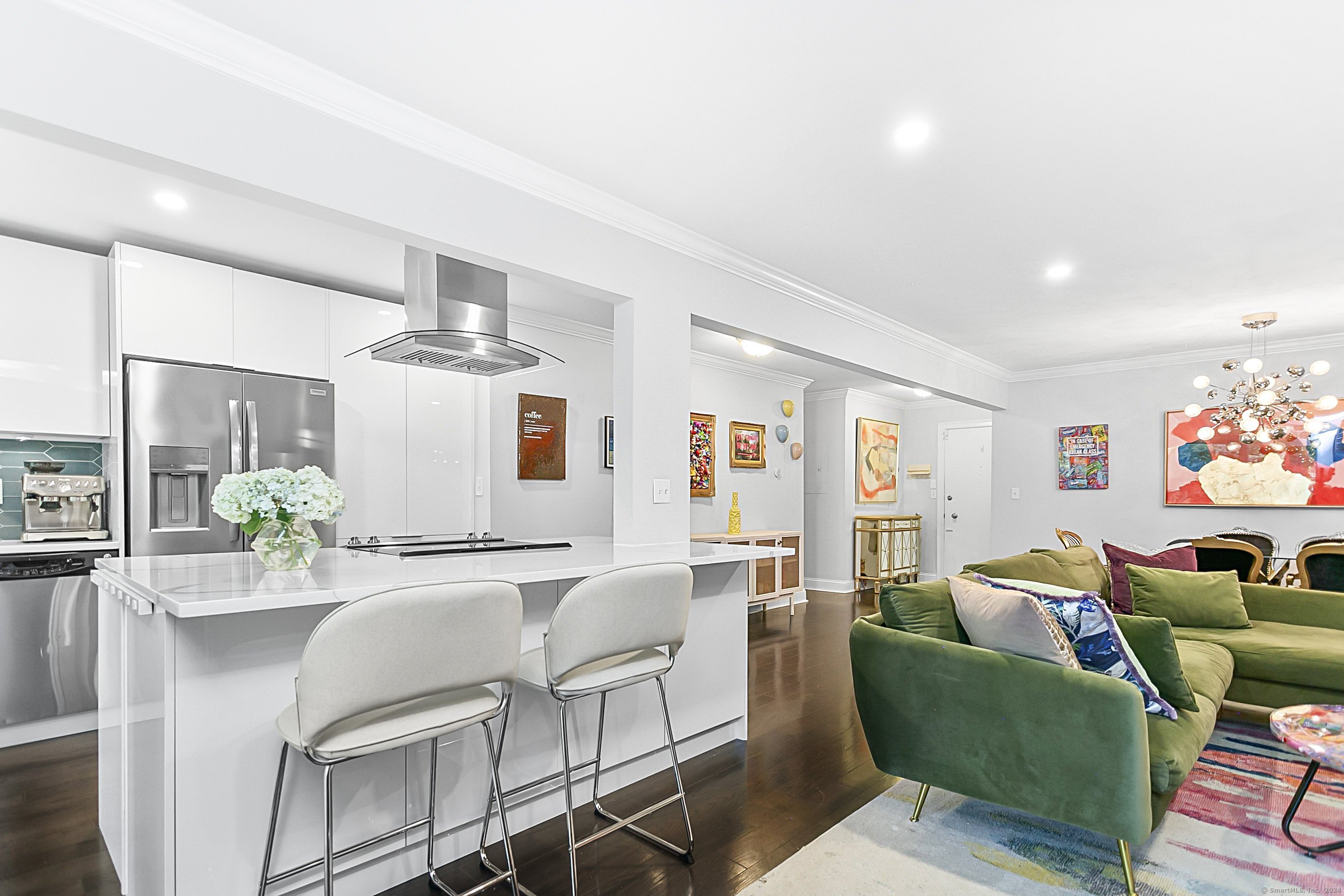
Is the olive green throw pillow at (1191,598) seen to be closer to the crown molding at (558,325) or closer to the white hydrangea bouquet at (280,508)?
the crown molding at (558,325)

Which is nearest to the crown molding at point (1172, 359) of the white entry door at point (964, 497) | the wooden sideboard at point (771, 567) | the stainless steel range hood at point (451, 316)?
the white entry door at point (964, 497)

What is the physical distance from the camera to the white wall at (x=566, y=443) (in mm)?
4781

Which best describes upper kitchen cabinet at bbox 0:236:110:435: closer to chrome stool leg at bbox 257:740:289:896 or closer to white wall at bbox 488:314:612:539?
white wall at bbox 488:314:612:539

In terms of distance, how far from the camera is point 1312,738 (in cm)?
209

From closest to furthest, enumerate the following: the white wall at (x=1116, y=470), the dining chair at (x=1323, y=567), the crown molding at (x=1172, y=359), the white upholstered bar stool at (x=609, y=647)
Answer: the white upholstered bar stool at (x=609, y=647) < the dining chair at (x=1323, y=567) < the crown molding at (x=1172, y=359) < the white wall at (x=1116, y=470)

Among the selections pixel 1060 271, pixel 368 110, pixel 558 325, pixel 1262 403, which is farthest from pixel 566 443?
pixel 1262 403

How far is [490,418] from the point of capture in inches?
187

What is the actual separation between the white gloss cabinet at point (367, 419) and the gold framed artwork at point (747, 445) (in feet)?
10.9

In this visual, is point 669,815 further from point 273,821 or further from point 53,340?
point 53,340

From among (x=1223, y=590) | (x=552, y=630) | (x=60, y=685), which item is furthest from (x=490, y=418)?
(x=1223, y=590)

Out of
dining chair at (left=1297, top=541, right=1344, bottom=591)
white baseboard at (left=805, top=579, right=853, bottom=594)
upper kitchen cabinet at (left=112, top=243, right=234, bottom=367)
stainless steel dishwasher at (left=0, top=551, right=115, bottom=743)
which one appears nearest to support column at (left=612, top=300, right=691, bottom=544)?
upper kitchen cabinet at (left=112, top=243, right=234, bottom=367)

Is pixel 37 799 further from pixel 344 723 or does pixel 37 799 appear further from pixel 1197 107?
pixel 1197 107

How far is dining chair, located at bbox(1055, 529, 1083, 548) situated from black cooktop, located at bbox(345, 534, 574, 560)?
4.89 metres

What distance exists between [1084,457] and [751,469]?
10.3 feet
